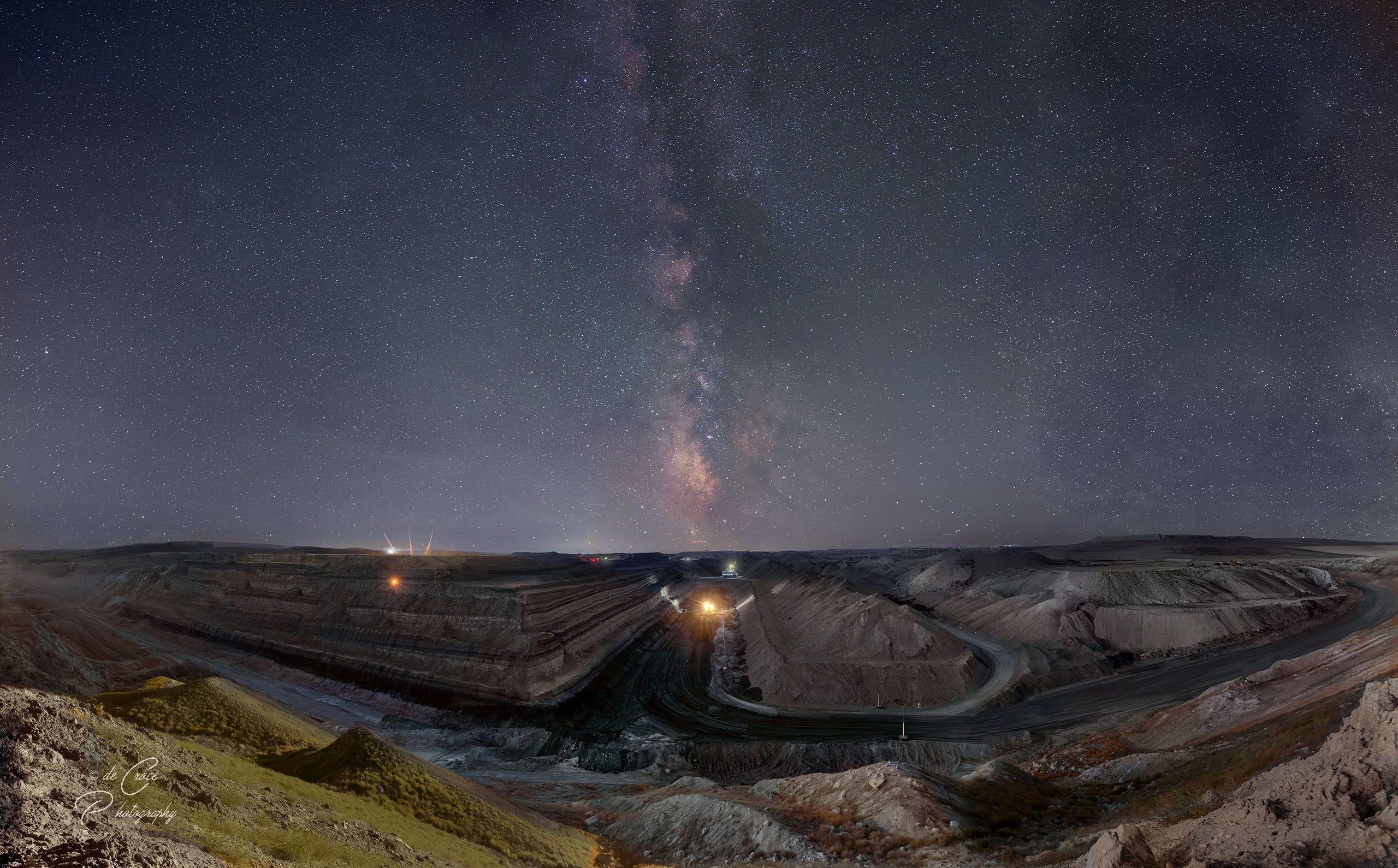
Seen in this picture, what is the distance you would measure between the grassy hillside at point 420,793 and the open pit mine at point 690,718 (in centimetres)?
12

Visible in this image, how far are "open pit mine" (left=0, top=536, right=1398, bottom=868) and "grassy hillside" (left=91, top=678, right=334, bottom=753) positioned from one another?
13 cm

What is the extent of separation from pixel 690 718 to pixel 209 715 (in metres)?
30.0

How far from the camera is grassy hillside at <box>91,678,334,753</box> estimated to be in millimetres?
20156

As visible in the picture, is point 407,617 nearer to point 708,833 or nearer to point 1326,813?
point 708,833

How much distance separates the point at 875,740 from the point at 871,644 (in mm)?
17063

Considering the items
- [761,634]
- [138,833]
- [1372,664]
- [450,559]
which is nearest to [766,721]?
[761,634]

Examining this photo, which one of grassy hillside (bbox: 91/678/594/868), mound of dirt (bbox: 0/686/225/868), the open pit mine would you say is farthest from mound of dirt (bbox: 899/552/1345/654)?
mound of dirt (bbox: 0/686/225/868)

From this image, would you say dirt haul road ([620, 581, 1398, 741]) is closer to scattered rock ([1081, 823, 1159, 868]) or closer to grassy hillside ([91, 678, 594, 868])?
grassy hillside ([91, 678, 594, 868])

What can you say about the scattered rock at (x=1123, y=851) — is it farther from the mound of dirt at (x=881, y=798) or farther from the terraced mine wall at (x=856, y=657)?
the terraced mine wall at (x=856, y=657)

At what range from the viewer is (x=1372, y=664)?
88.5 ft

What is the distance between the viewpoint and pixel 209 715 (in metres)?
21.6

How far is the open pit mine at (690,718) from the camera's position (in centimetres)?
1136

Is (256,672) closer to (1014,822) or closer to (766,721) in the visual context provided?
(766,721)
